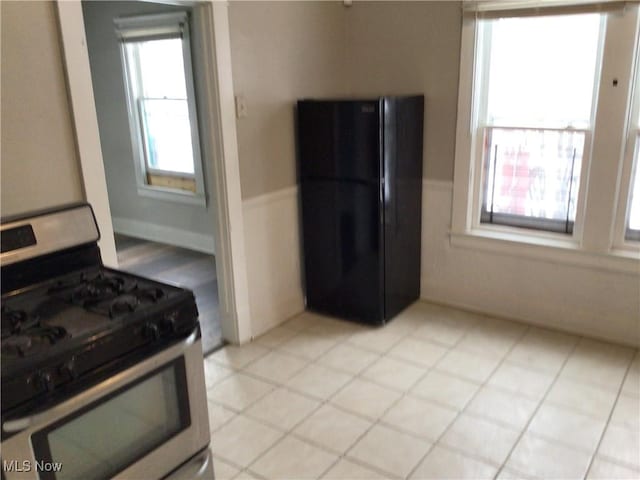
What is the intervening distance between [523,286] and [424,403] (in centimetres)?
119

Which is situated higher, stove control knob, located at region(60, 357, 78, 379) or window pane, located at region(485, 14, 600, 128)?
window pane, located at region(485, 14, 600, 128)

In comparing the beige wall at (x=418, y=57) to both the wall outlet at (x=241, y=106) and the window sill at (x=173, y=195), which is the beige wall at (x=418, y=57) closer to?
the wall outlet at (x=241, y=106)

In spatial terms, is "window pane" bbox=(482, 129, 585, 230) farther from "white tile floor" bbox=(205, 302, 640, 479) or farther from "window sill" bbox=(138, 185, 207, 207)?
"window sill" bbox=(138, 185, 207, 207)

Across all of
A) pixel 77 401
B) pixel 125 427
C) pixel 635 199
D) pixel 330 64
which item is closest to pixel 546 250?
pixel 635 199

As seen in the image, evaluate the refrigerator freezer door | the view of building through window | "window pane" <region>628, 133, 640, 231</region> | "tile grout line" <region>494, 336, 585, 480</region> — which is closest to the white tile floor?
"tile grout line" <region>494, 336, 585, 480</region>

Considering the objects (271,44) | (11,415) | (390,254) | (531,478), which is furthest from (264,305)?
(11,415)

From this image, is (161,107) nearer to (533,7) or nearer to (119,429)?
(533,7)

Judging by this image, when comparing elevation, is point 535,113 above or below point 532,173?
above

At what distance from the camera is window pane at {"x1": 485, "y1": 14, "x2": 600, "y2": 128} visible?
9.70ft

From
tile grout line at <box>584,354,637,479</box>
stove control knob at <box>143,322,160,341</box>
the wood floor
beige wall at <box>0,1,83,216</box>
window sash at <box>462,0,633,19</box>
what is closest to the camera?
stove control knob at <box>143,322,160,341</box>

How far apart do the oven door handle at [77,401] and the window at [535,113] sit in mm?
2358

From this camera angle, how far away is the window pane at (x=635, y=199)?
2922mm

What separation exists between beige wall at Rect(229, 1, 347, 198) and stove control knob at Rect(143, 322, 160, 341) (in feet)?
5.18

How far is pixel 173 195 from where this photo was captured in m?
4.81
